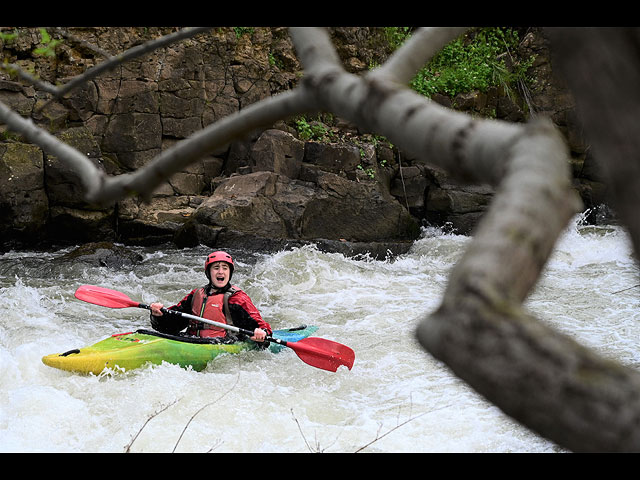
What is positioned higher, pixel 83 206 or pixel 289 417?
pixel 83 206

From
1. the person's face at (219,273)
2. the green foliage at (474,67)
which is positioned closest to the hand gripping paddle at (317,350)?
the person's face at (219,273)

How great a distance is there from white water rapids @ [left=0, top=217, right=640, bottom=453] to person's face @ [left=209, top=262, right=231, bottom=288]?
25.0 inches

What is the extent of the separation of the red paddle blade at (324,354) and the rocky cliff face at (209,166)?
473 cm

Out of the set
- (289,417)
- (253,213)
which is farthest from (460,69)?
(289,417)

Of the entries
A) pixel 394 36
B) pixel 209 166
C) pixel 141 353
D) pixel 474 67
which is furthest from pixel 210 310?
pixel 394 36

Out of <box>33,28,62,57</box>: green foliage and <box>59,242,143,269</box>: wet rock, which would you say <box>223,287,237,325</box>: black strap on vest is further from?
<box>59,242,143,269</box>: wet rock

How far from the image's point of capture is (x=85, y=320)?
6227 millimetres

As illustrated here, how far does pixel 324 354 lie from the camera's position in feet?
15.3

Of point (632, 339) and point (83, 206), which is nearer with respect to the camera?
point (632, 339)

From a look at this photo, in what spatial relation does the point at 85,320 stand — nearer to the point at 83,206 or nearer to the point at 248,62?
the point at 83,206

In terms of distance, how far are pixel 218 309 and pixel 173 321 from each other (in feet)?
1.43

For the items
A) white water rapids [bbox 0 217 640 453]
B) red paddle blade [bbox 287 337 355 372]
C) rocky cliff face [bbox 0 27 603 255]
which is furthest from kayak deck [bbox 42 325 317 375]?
rocky cliff face [bbox 0 27 603 255]
